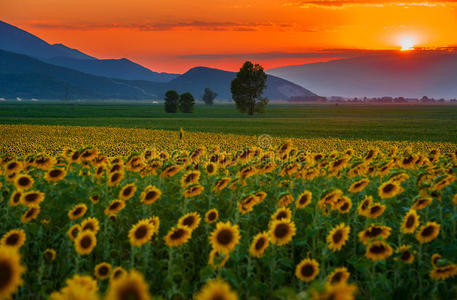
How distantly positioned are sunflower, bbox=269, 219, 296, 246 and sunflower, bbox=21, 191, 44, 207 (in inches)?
143

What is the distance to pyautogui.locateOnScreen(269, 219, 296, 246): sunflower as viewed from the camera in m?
4.73

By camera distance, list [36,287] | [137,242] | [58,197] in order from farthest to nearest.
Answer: [58,197]
[36,287]
[137,242]

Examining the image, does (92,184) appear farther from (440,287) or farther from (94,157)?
(440,287)

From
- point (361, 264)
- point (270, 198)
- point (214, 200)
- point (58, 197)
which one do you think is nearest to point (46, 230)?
point (58, 197)

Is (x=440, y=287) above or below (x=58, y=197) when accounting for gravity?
below

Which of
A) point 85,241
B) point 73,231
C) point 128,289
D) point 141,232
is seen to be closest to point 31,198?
point 73,231

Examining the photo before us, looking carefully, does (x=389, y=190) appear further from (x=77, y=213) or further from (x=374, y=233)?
(x=77, y=213)

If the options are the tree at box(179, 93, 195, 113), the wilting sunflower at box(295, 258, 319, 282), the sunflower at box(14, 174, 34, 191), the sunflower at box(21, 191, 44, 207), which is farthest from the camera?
the tree at box(179, 93, 195, 113)

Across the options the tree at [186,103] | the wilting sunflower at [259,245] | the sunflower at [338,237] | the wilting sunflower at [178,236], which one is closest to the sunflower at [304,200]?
the sunflower at [338,237]

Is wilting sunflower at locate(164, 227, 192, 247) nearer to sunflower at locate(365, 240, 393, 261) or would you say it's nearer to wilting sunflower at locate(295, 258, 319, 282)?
wilting sunflower at locate(295, 258, 319, 282)

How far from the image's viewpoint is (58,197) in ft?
24.0

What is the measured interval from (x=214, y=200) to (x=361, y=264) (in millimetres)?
3523

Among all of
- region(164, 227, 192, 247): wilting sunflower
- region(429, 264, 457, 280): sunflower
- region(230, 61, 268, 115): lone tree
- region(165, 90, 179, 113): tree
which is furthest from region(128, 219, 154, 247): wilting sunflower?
region(165, 90, 179, 113): tree

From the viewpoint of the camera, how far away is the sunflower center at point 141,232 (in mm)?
4707
